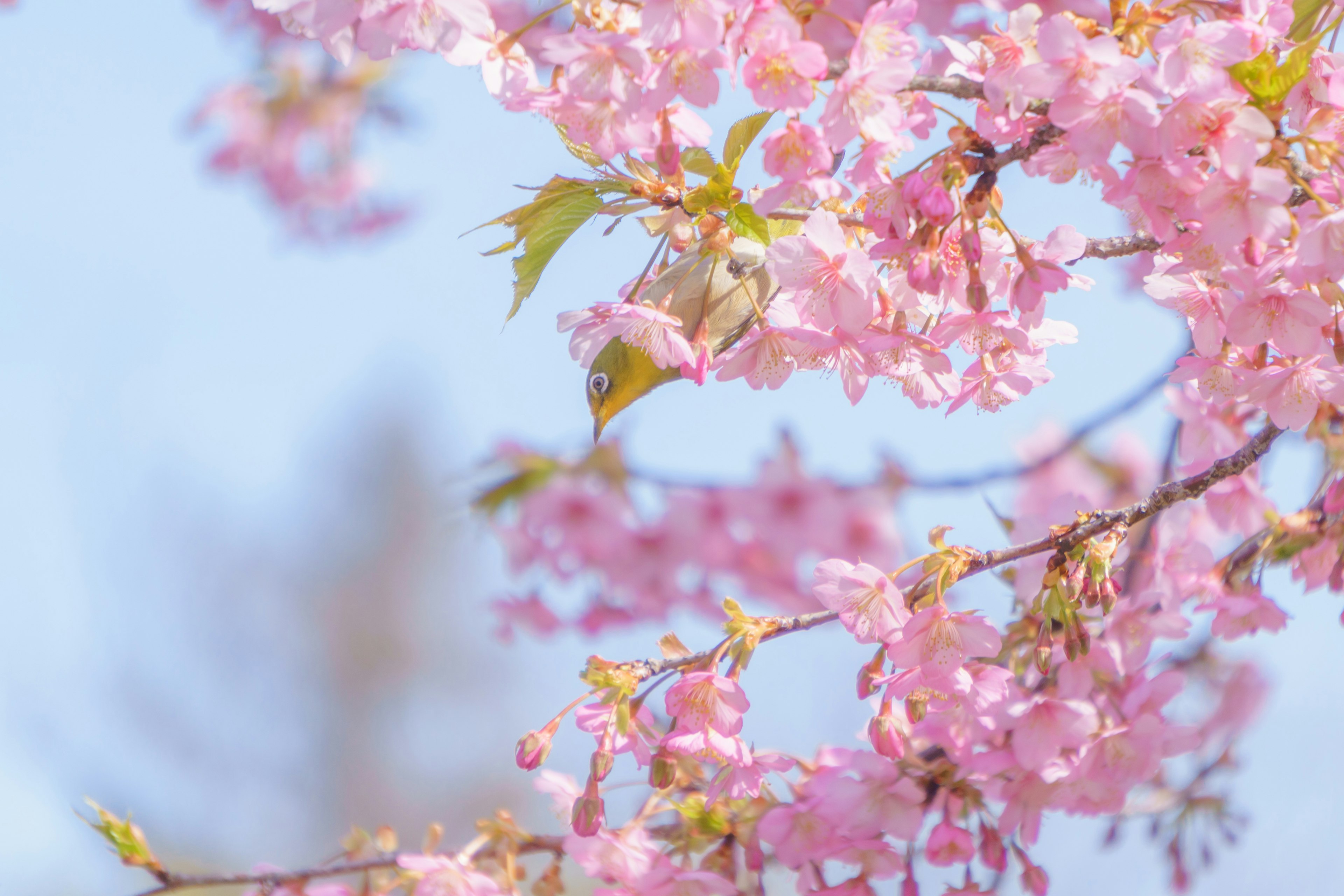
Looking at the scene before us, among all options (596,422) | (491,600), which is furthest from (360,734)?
(596,422)

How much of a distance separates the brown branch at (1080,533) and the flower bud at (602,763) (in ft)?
0.32

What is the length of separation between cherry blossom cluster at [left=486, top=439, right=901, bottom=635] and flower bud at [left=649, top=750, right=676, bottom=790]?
2.22 metres

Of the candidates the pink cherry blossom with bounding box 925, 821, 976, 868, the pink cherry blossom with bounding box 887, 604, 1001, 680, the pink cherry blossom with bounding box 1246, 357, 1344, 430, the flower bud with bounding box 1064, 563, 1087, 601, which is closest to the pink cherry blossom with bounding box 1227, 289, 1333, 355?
the pink cherry blossom with bounding box 1246, 357, 1344, 430

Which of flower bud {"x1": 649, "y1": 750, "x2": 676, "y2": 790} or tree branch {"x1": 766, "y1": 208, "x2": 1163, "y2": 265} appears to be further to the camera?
flower bud {"x1": 649, "y1": 750, "x2": 676, "y2": 790}

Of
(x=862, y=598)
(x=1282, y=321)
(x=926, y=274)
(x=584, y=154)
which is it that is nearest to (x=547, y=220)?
(x=584, y=154)

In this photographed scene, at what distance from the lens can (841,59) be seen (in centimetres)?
104

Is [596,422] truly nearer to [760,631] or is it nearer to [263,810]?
[760,631]

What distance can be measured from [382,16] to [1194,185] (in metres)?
0.86

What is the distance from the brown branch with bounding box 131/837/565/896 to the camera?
1.49m

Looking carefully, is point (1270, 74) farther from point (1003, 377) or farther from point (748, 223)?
point (748, 223)

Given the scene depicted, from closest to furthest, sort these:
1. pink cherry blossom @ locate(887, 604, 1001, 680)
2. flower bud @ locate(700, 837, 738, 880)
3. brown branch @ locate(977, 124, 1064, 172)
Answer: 1. brown branch @ locate(977, 124, 1064, 172)
2. pink cherry blossom @ locate(887, 604, 1001, 680)
3. flower bud @ locate(700, 837, 738, 880)

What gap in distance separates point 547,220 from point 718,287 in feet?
0.80

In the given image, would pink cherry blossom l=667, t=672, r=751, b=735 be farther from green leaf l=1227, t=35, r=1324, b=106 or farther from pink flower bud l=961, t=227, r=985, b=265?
green leaf l=1227, t=35, r=1324, b=106

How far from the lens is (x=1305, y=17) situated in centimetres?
115
